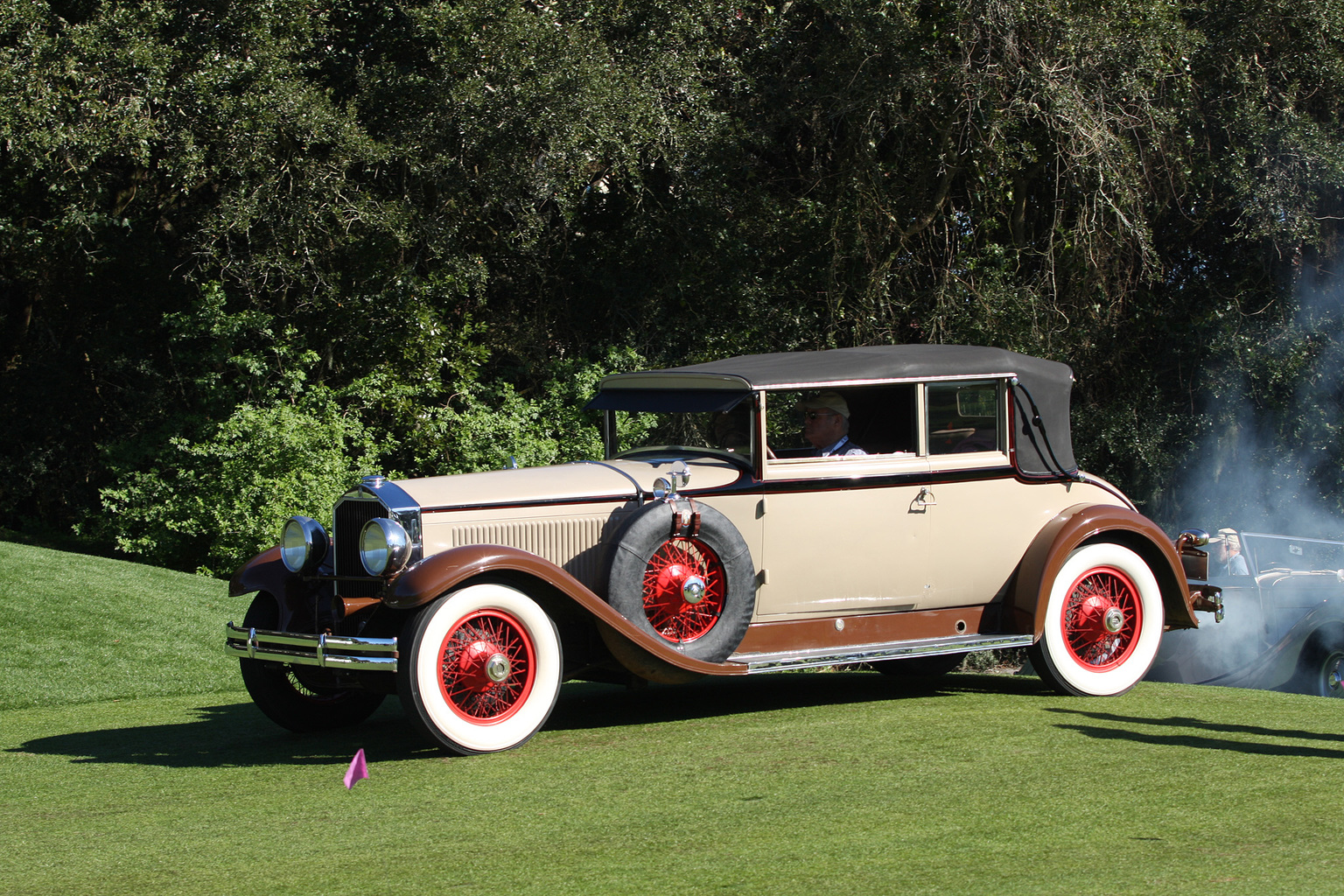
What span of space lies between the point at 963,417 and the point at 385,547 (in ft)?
10.2

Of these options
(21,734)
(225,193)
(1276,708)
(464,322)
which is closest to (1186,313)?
(464,322)

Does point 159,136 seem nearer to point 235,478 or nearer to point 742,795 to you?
point 235,478

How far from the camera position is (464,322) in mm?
14930

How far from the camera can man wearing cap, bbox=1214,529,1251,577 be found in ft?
32.2

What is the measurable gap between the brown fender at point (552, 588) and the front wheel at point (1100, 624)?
74.6 inches

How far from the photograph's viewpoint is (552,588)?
5734 millimetres

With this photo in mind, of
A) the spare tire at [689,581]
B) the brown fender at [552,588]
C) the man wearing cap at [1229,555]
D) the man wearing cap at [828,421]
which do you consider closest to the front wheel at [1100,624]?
the man wearing cap at [828,421]

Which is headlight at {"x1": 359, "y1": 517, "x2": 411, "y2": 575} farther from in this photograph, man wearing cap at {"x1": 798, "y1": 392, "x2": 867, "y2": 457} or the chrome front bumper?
man wearing cap at {"x1": 798, "y1": 392, "x2": 867, "y2": 457}

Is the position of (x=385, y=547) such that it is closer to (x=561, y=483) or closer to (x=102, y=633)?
(x=561, y=483)

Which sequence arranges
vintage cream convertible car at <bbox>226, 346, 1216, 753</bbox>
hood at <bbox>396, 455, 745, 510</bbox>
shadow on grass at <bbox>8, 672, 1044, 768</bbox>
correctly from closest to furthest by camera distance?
1. vintage cream convertible car at <bbox>226, 346, 1216, 753</bbox>
2. shadow on grass at <bbox>8, 672, 1044, 768</bbox>
3. hood at <bbox>396, 455, 745, 510</bbox>

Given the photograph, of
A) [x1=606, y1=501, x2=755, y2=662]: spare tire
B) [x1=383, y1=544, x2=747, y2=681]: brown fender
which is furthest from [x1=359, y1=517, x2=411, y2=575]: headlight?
[x1=606, y1=501, x2=755, y2=662]: spare tire

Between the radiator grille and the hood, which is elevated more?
the hood

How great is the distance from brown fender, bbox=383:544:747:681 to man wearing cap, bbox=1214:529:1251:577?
17.9 ft

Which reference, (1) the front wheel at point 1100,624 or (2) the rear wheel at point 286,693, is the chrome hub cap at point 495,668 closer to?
(2) the rear wheel at point 286,693
